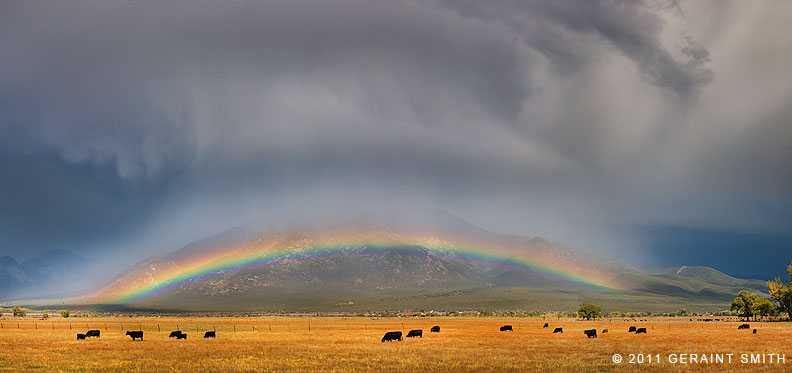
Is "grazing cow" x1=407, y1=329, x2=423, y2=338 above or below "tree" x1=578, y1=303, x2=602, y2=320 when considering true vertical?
above

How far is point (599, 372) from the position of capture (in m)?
31.1

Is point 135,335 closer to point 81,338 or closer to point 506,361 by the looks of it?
point 81,338

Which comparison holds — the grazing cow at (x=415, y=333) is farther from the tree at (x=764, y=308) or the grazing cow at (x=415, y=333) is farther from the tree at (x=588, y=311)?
the tree at (x=764, y=308)

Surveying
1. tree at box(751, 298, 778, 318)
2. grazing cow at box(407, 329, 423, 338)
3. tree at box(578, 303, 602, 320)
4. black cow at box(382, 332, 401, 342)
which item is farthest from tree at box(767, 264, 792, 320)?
black cow at box(382, 332, 401, 342)

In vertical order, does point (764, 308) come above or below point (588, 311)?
above

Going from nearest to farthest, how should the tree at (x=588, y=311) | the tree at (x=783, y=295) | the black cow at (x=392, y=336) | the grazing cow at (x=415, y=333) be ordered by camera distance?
the black cow at (x=392, y=336)
the grazing cow at (x=415, y=333)
the tree at (x=783, y=295)
the tree at (x=588, y=311)

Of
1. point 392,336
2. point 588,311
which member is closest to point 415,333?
point 392,336

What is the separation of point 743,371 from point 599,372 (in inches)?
330

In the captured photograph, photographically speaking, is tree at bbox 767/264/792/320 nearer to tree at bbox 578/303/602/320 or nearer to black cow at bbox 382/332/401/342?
tree at bbox 578/303/602/320

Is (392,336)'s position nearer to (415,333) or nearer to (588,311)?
(415,333)

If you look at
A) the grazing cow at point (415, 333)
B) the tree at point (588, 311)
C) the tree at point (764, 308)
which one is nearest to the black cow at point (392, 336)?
the grazing cow at point (415, 333)

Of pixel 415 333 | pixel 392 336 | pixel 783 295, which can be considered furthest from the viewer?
pixel 783 295

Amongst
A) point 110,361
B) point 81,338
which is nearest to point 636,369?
point 110,361

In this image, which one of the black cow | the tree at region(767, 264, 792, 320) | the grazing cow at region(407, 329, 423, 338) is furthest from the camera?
the tree at region(767, 264, 792, 320)
